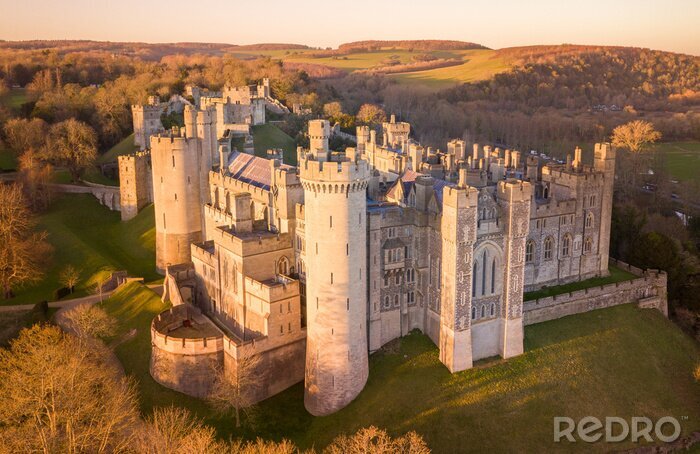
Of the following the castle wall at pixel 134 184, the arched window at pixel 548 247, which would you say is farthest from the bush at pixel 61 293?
the arched window at pixel 548 247

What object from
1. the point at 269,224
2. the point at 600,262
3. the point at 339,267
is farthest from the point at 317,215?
the point at 600,262

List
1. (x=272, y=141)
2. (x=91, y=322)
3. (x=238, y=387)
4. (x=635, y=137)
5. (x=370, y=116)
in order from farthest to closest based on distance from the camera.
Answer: (x=370, y=116) < (x=635, y=137) < (x=272, y=141) < (x=91, y=322) < (x=238, y=387)

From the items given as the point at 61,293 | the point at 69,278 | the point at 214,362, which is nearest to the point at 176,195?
the point at 69,278

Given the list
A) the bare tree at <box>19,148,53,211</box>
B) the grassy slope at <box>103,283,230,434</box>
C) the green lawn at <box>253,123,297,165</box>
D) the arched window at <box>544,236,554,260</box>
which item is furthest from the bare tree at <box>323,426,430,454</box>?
the bare tree at <box>19,148,53,211</box>

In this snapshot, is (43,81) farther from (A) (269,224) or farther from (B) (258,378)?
(B) (258,378)

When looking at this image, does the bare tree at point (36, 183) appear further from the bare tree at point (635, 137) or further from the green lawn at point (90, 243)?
the bare tree at point (635, 137)

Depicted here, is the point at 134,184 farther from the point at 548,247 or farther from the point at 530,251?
the point at 548,247
